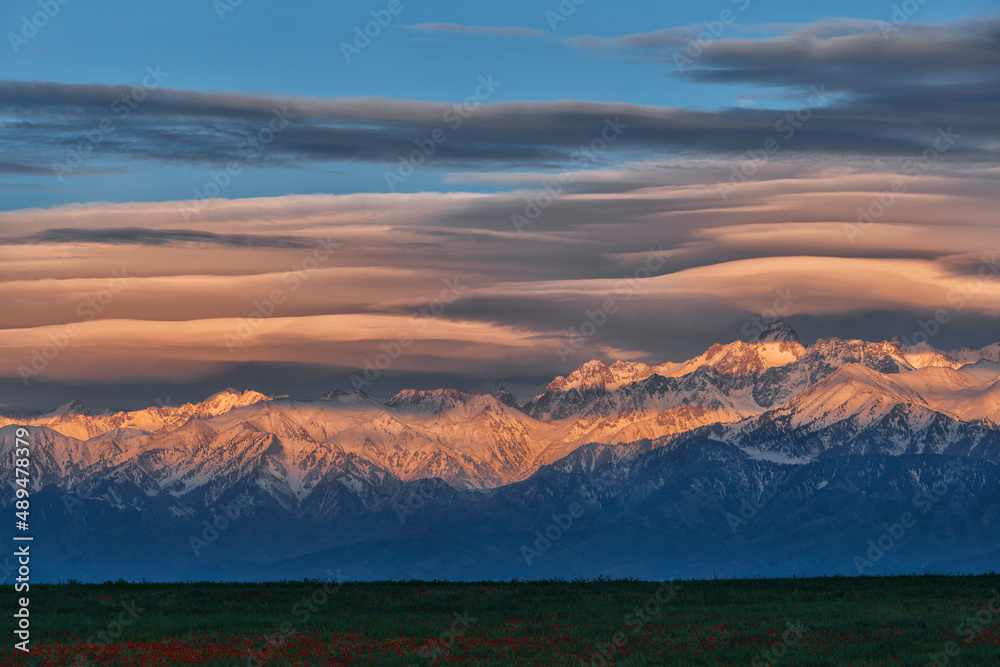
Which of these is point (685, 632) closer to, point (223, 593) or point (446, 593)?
point (446, 593)

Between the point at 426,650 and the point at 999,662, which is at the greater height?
the point at 426,650

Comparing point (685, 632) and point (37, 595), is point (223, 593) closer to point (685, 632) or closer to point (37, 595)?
point (37, 595)

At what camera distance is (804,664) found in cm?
4528

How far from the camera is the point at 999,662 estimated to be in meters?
44.7

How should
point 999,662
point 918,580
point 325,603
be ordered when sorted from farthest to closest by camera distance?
point 918,580 → point 325,603 → point 999,662

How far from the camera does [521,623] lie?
55.3m

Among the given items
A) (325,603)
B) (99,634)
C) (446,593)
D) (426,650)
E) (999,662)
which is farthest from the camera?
(446,593)

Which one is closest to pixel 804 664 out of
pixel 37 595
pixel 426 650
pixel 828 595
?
pixel 426 650

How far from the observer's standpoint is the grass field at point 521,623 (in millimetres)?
47000

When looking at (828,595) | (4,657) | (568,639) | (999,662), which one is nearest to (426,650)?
(568,639)

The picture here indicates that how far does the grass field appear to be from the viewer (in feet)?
154

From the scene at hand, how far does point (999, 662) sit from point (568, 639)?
15.7 metres

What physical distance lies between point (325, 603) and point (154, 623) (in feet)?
29.9

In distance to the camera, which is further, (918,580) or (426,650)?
(918,580)
